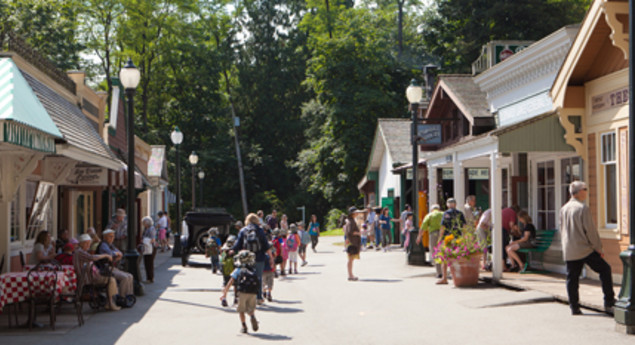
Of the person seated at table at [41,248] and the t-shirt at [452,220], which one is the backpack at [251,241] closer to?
the person seated at table at [41,248]

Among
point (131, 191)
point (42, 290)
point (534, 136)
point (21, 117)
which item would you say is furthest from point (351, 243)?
point (21, 117)

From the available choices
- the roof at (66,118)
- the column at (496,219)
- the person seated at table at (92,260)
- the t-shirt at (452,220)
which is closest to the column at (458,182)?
the t-shirt at (452,220)

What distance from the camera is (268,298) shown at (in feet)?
49.1

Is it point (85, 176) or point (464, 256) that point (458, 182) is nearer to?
point (464, 256)

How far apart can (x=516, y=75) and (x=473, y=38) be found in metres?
23.4

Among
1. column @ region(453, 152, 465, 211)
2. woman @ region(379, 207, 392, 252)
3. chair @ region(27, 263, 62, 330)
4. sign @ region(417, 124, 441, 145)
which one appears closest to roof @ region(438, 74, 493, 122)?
sign @ region(417, 124, 441, 145)

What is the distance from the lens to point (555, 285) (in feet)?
47.8

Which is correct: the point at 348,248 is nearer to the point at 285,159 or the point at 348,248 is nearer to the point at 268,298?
the point at 268,298

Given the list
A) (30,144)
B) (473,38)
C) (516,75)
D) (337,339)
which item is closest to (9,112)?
(30,144)

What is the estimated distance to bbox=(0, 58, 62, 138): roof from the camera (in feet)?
33.1

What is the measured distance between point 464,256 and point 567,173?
11.7ft

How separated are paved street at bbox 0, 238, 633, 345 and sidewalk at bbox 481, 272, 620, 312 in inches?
7.6

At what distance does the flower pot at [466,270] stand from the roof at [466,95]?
30.2ft

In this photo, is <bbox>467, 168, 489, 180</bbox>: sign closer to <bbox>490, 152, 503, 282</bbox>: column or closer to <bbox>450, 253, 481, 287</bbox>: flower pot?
<bbox>490, 152, 503, 282</bbox>: column
